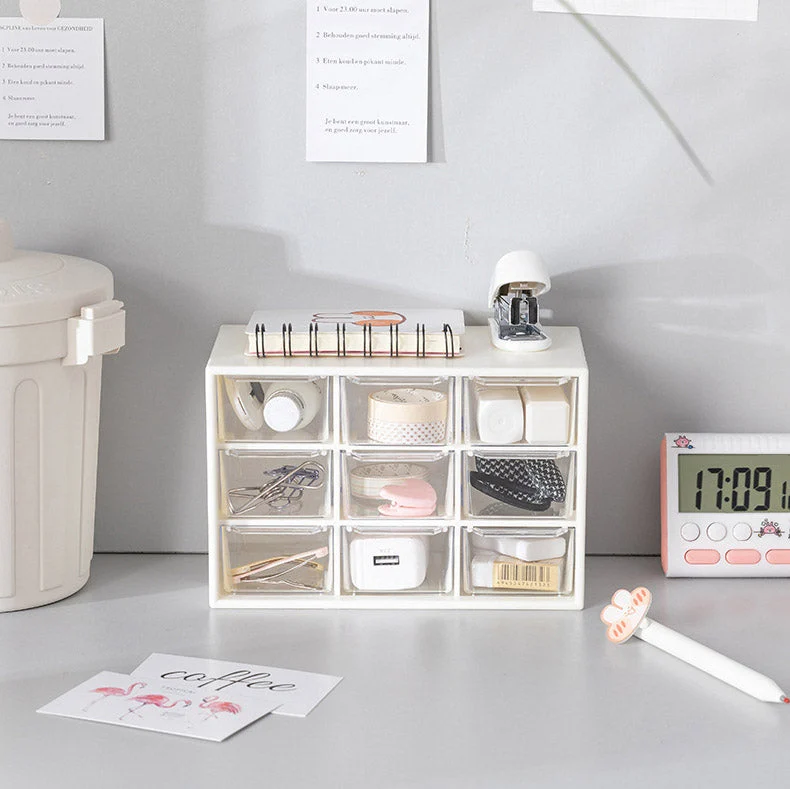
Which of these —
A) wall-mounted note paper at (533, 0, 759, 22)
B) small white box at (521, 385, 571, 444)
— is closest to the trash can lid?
small white box at (521, 385, 571, 444)

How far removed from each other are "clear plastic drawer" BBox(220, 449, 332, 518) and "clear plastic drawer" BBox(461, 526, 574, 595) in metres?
0.17

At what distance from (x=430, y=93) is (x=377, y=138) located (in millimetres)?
76

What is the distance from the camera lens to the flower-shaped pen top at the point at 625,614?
120cm

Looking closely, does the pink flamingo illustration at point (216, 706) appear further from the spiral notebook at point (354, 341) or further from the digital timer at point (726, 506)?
the digital timer at point (726, 506)

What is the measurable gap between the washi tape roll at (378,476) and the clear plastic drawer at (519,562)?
0.28 feet

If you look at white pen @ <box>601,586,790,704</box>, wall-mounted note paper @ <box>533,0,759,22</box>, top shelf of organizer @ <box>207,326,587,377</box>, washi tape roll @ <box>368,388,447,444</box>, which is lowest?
white pen @ <box>601,586,790,704</box>

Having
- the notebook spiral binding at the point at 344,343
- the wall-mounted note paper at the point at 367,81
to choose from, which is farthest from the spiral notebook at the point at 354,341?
the wall-mounted note paper at the point at 367,81

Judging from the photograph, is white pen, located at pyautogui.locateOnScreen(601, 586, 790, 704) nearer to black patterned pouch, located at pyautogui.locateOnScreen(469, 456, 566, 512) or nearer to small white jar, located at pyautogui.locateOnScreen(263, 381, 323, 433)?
black patterned pouch, located at pyautogui.locateOnScreen(469, 456, 566, 512)

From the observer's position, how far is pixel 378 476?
1.31 m

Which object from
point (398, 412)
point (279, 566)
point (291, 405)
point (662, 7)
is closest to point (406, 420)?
point (398, 412)

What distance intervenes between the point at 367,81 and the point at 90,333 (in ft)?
1.37

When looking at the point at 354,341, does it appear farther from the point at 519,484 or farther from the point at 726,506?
the point at 726,506

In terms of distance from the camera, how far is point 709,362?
143 centimetres

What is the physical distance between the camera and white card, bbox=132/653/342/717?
109 cm
